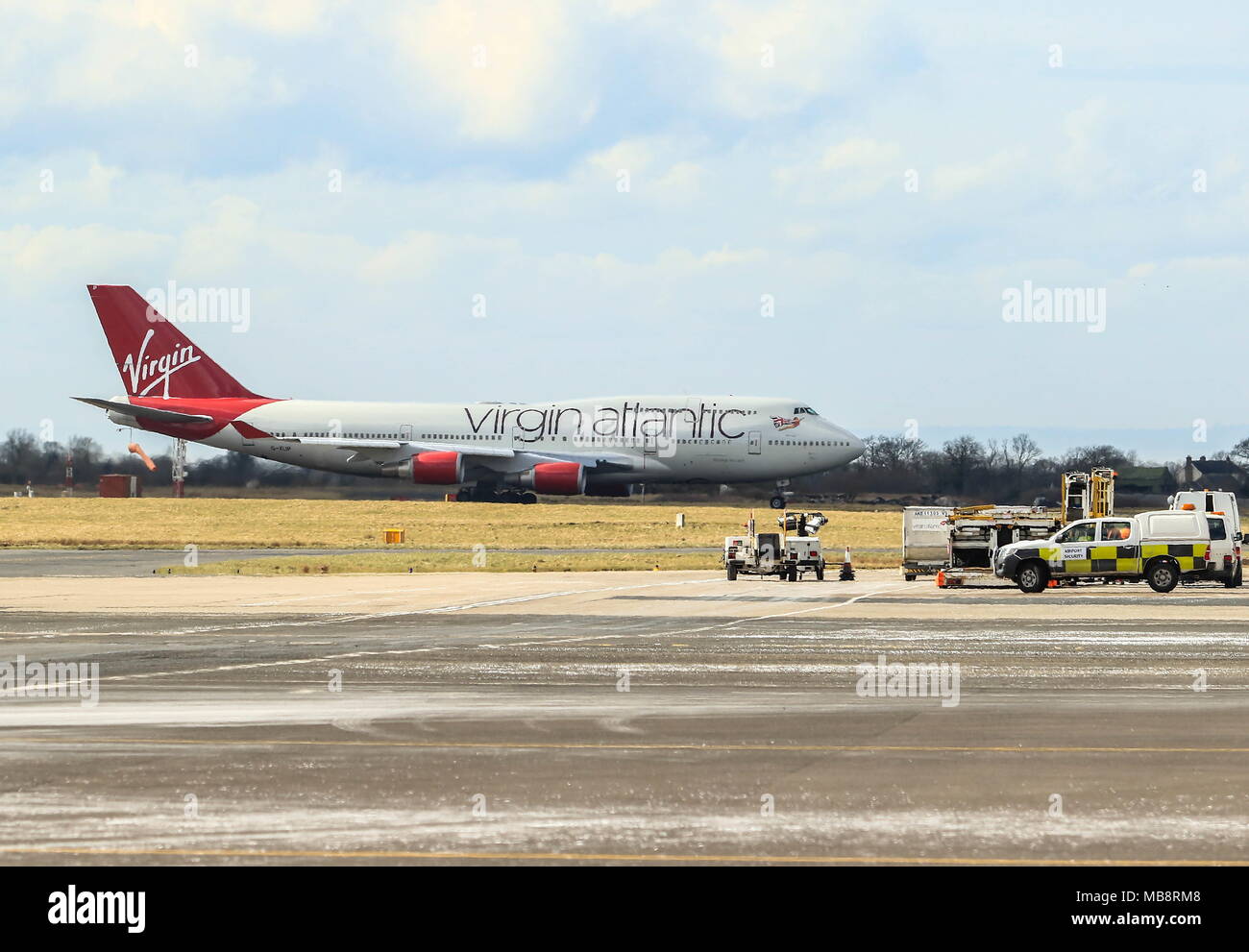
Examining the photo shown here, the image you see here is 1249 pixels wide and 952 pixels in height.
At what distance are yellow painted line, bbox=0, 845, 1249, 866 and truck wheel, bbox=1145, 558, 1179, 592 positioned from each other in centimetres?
2789

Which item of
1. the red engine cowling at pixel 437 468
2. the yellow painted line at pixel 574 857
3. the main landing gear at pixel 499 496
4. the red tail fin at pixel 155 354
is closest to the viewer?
the yellow painted line at pixel 574 857

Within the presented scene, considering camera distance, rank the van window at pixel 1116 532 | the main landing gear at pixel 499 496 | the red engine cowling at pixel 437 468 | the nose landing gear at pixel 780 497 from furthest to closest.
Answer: the main landing gear at pixel 499 496
the nose landing gear at pixel 780 497
the red engine cowling at pixel 437 468
the van window at pixel 1116 532

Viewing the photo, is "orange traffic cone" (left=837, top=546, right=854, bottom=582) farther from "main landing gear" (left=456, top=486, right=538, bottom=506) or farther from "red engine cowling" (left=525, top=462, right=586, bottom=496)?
"main landing gear" (left=456, top=486, right=538, bottom=506)

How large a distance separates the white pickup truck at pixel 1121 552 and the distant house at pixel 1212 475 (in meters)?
58.7

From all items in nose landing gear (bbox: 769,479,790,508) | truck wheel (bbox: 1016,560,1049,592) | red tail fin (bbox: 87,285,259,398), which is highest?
red tail fin (bbox: 87,285,259,398)

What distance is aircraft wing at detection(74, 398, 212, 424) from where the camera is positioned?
7669cm

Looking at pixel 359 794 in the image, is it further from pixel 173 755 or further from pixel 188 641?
pixel 188 641

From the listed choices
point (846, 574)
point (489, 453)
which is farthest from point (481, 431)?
point (846, 574)

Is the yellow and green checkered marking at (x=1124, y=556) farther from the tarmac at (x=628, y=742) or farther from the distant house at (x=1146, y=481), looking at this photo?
the distant house at (x=1146, y=481)

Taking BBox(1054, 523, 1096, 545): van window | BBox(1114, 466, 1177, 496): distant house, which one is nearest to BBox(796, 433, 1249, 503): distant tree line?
BBox(1114, 466, 1177, 496): distant house

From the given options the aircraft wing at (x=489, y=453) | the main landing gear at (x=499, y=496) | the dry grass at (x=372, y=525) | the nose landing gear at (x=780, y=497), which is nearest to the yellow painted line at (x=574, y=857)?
the dry grass at (x=372, y=525)

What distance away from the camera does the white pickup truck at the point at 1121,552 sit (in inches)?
1391
